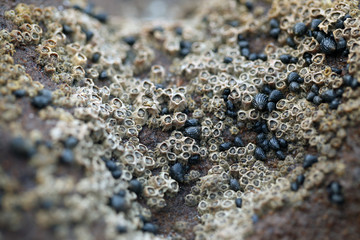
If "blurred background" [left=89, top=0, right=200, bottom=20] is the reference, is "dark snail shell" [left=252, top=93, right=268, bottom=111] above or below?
below

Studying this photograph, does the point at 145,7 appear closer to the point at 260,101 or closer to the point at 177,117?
the point at 177,117

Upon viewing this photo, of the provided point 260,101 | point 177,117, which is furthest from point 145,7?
point 260,101

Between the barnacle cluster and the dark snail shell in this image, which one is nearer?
the barnacle cluster

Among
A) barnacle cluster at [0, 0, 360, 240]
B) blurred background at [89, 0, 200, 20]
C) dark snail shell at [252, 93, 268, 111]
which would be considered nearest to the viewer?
barnacle cluster at [0, 0, 360, 240]

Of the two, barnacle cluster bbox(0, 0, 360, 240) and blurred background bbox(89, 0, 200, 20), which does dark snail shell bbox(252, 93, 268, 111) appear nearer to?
barnacle cluster bbox(0, 0, 360, 240)

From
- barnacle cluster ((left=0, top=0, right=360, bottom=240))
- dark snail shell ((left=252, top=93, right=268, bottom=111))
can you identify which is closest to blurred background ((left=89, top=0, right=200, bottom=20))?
barnacle cluster ((left=0, top=0, right=360, bottom=240))

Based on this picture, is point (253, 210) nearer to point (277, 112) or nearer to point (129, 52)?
point (277, 112)

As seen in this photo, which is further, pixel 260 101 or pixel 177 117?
pixel 177 117
